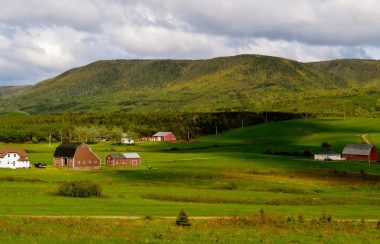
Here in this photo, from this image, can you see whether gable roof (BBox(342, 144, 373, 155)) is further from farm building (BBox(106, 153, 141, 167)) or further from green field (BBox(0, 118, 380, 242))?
farm building (BBox(106, 153, 141, 167))

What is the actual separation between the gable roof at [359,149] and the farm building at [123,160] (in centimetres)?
5322

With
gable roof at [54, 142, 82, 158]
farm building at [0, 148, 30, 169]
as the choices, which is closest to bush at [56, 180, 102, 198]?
farm building at [0, 148, 30, 169]

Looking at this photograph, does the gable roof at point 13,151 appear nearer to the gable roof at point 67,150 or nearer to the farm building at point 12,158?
the farm building at point 12,158

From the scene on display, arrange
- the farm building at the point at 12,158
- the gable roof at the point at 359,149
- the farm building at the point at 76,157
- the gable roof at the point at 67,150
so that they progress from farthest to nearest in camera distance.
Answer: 1. the gable roof at the point at 359,149
2. the gable roof at the point at 67,150
3. the farm building at the point at 76,157
4. the farm building at the point at 12,158

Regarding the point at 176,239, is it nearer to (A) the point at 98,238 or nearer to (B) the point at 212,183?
(A) the point at 98,238

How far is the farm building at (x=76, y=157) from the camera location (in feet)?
398

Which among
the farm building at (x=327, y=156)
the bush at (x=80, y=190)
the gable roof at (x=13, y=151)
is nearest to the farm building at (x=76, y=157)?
the gable roof at (x=13, y=151)

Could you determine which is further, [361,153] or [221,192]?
[361,153]

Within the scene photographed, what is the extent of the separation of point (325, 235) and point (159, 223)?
1266 cm

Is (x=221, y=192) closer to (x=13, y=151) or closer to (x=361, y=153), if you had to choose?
(x=13, y=151)

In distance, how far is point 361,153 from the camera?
440 feet

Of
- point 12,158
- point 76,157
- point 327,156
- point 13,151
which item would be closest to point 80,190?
point 76,157

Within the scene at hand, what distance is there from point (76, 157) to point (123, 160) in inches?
416

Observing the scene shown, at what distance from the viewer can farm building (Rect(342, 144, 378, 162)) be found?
436ft
